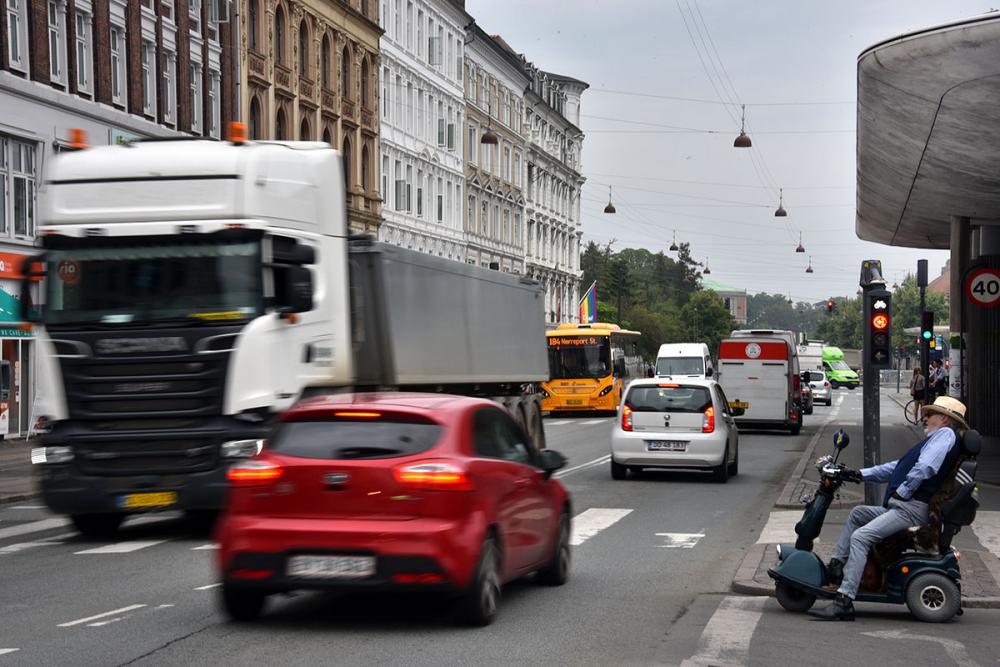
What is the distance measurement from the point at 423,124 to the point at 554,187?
31413 mm

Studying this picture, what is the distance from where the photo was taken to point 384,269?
725 inches

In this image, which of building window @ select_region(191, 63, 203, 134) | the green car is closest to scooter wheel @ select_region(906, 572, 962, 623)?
building window @ select_region(191, 63, 203, 134)

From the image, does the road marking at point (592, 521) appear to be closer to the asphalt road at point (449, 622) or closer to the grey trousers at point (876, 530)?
→ the asphalt road at point (449, 622)

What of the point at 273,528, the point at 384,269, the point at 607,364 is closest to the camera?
the point at 273,528

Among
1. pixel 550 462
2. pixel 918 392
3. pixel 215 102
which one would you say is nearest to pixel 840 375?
pixel 918 392

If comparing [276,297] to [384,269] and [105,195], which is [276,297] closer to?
[105,195]

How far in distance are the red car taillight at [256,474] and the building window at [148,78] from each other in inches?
1267

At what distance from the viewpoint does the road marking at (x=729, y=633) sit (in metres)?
8.47

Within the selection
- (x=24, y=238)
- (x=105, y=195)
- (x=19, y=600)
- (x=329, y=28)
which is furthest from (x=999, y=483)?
(x=329, y=28)

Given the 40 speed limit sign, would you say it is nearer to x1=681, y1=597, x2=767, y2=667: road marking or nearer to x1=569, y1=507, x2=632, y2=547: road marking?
x1=569, y1=507, x2=632, y2=547: road marking

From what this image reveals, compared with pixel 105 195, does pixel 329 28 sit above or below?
above

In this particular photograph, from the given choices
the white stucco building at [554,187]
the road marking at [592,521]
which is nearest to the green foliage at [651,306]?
the white stucco building at [554,187]

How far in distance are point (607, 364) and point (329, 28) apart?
54.1ft

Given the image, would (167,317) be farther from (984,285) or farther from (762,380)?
(762,380)
